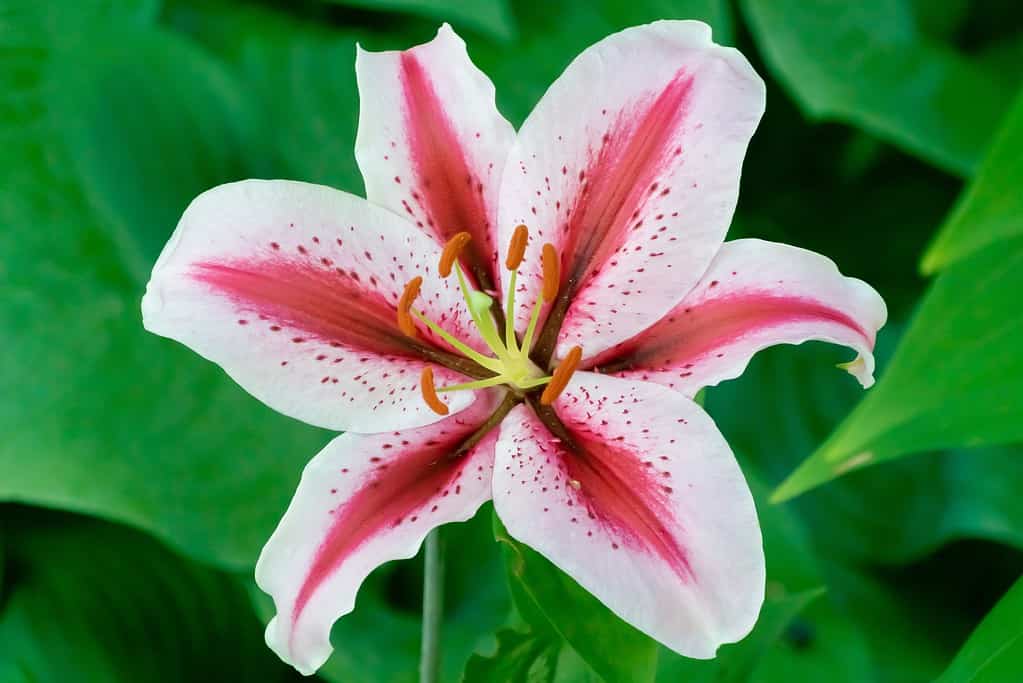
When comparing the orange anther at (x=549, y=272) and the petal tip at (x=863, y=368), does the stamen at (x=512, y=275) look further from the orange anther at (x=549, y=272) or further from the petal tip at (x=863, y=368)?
the petal tip at (x=863, y=368)

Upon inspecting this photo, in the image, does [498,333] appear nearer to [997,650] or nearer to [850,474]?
[997,650]

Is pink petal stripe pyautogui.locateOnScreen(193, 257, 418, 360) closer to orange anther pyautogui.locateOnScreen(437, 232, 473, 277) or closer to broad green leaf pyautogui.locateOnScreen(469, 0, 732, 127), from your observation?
orange anther pyautogui.locateOnScreen(437, 232, 473, 277)

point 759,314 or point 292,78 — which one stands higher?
point 759,314

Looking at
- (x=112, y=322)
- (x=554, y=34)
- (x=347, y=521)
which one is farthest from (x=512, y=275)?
(x=554, y=34)

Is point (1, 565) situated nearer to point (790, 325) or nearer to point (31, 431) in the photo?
point (31, 431)

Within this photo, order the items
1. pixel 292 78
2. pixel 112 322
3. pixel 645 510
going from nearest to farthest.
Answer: pixel 645 510, pixel 112 322, pixel 292 78

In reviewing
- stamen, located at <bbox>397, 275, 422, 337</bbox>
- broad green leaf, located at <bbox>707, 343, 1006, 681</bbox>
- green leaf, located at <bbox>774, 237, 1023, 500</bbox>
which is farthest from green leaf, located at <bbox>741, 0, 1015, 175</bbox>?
stamen, located at <bbox>397, 275, 422, 337</bbox>
